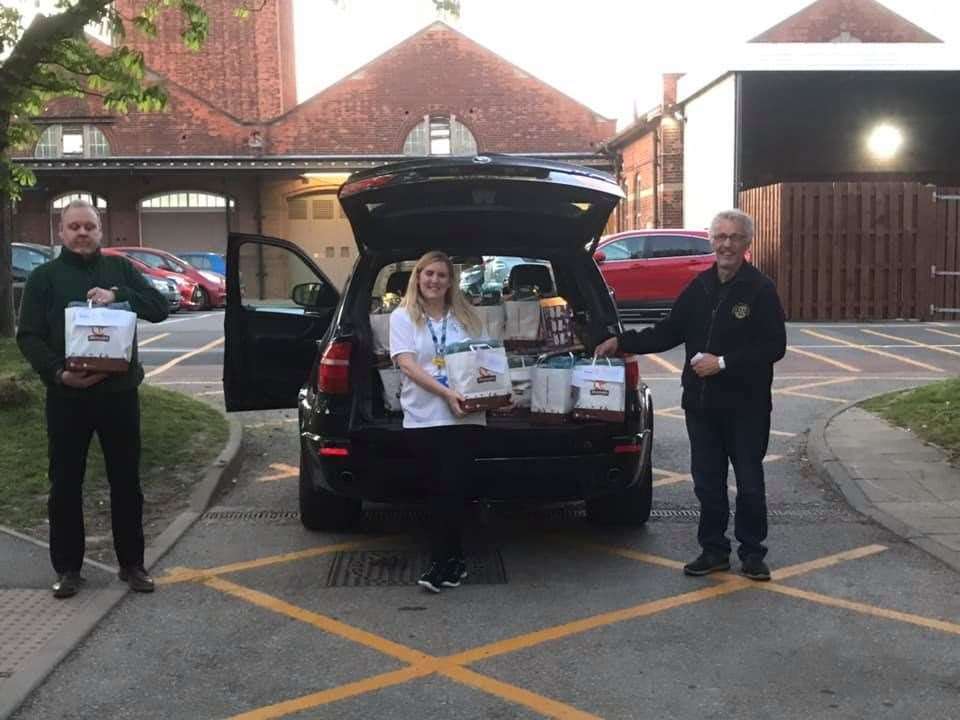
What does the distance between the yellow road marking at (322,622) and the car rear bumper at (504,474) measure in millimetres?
666

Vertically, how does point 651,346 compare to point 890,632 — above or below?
above

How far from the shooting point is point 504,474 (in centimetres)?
520

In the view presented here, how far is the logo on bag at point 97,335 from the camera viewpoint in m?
4.64

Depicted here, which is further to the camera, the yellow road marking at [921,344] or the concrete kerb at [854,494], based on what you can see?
the yellow road marking at [921,344]

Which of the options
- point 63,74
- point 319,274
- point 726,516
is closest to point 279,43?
point 63,74

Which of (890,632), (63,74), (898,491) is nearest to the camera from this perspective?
(890,632)

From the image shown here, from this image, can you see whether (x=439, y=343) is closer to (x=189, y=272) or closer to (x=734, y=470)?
(x=734, y=470)

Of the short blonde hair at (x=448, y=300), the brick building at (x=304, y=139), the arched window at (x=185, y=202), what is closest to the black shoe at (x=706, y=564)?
the short blonde hair at (x=448, y=300)

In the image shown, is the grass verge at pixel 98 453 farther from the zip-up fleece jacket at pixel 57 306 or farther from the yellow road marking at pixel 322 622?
the zip-up fleece jacket at pixel 57 306

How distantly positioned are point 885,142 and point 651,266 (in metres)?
12.5

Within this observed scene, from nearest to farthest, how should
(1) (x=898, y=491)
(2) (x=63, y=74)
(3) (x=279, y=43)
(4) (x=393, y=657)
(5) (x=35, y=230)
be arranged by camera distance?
1. (4) (x=393, y=657)
2. (1) (x=898, y=491)
3. (2) (x=63, y=74)
4. (5) (x=35, y=230)
5. (3) (x=279, y=43)

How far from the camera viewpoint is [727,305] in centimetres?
513

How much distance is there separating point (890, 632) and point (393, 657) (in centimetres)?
209

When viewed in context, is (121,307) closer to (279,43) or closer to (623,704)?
(623,704)
